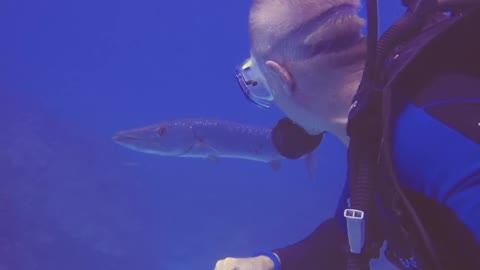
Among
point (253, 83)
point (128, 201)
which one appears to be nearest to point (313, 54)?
point (253, 83)

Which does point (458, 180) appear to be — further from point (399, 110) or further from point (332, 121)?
point (332, 121)

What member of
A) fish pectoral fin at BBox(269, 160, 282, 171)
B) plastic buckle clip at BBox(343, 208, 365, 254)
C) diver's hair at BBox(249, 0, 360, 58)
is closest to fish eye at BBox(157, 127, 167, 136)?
fish pectoral fin at BBox(269, 160, 282, 171)

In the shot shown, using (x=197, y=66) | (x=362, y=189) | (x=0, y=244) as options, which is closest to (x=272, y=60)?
(x=362, y=189)

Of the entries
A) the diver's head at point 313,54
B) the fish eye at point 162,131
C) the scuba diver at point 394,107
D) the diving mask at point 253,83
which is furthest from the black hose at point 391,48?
the fish eye at point 162,131

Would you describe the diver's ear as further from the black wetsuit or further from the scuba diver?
the black wetsuit

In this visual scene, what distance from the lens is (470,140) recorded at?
1.00m

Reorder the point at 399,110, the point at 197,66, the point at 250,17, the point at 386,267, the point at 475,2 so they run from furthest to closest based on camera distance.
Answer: the point at 197,66 < the point at 386,267 < the point at 250,17 < the point at 475,2 < the point at 399,110

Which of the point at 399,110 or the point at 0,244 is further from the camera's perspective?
the point at 0,244

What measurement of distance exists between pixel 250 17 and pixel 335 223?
1231mm

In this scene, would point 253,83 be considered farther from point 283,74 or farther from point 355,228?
point 355,228

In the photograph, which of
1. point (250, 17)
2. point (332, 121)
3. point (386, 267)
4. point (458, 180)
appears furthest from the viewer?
point (386, 267)

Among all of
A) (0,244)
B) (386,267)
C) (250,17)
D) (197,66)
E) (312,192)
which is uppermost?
(197,66)

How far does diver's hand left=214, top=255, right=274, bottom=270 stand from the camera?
87.2 inches

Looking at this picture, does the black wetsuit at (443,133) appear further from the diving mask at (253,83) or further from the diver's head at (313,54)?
the diving mask at (253,83)
